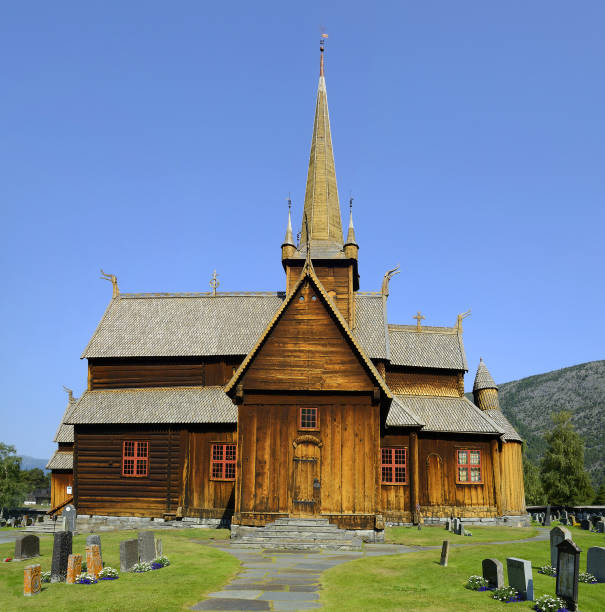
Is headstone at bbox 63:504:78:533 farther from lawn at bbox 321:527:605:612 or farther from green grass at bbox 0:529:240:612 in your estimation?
lawn at bbox 321:527:605:612

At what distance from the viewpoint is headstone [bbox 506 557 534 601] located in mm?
14430

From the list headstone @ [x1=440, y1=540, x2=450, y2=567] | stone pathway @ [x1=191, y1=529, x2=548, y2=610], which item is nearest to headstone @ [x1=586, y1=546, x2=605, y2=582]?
headstone @ [x1=440, y1=540, x2=450, y2=567]

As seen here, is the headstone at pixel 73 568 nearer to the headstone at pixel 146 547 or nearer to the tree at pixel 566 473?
the headstone at pixel 146 547

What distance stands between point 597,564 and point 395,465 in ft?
61.5

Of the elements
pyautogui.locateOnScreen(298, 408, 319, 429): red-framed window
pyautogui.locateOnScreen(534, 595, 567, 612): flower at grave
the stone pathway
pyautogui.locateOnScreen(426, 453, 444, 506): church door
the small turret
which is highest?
the small turret

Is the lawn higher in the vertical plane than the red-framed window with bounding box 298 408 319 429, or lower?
lower

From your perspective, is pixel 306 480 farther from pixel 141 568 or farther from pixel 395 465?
pixel 141 568

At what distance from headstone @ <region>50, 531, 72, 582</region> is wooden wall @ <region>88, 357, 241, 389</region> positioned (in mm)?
20863

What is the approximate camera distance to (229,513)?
33312 millimetres

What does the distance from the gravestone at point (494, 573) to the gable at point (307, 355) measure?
462 inches

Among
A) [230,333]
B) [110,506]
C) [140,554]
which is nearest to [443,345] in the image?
[230,333]

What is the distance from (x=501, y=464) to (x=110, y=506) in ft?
79.2

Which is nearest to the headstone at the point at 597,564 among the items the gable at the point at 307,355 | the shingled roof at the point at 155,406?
the gable at the point at 307,355

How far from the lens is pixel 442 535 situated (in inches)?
1152
